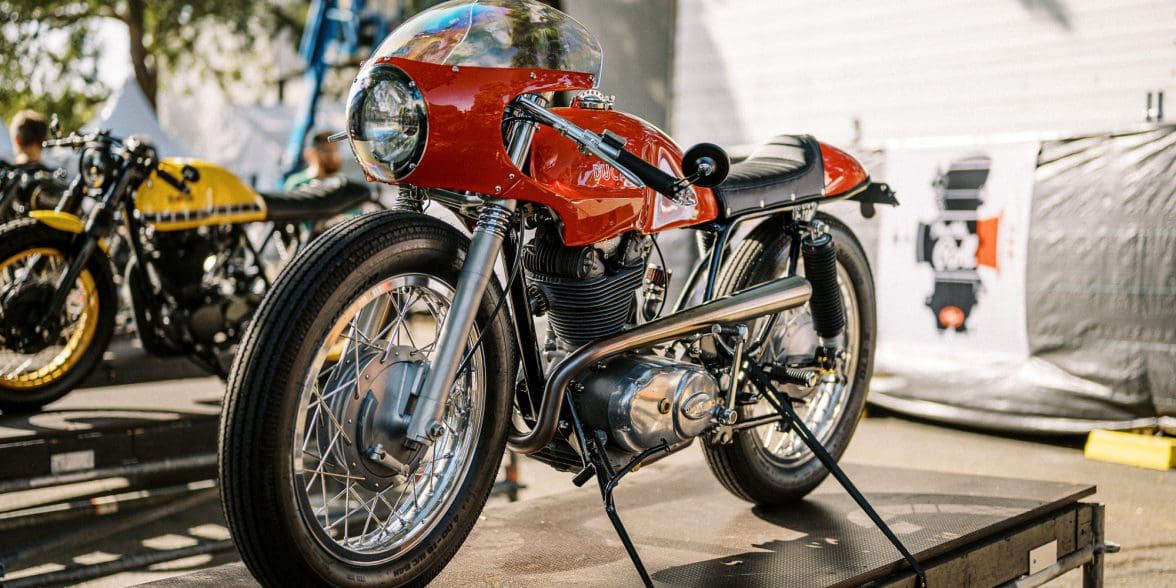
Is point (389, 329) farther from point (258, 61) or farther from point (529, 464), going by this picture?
point (258, 61)

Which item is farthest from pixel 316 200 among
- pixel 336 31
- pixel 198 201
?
pixel 336 31

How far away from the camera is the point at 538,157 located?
2277 millimetres

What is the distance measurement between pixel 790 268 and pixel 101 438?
2627 millimetres

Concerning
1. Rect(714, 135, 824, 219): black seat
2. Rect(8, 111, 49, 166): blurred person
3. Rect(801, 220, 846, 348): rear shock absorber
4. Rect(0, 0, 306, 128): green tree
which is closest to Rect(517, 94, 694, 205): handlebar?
Rect(714, 135, 824, 219): black seat

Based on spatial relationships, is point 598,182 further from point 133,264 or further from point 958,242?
point 958,242

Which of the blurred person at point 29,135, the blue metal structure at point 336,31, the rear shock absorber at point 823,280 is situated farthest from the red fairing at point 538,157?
the blue metal structure at point 336,31

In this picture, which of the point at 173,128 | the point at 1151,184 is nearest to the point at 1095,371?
the point at 1151,184

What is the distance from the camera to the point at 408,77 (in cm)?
209

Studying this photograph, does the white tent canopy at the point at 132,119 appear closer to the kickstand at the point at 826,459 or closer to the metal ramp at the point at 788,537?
the metal ramp at the point at 788,537

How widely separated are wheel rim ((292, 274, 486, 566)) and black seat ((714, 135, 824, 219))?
0.92 meters

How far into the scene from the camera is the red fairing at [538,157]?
83.2 inches

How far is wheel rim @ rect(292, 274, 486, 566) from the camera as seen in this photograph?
198 centimetres

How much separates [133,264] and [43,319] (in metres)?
0.67

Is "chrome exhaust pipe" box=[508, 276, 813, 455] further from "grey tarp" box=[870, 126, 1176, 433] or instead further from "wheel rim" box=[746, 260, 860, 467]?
"grey tarp" box=[870, 126, 1176, 433]
